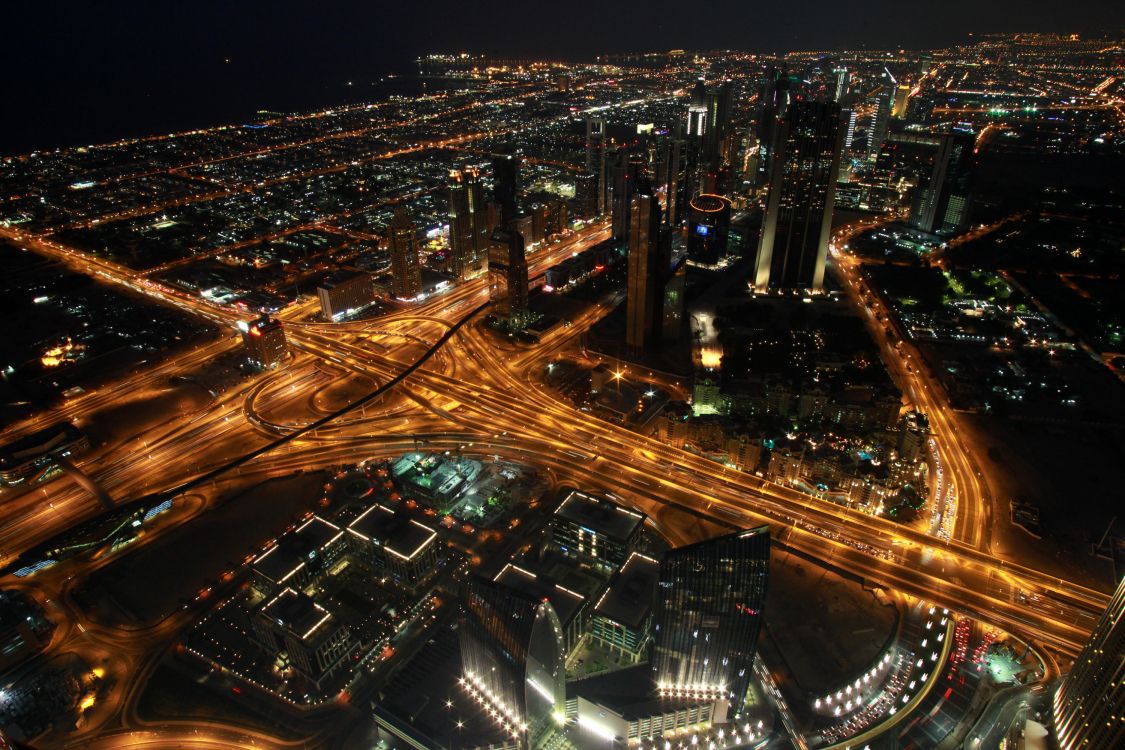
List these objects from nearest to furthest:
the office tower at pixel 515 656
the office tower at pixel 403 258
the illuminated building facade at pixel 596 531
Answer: the office tower at pixel 515 656, the illuminated building facade at pixel 596 531, the office tower at pixel 403 258

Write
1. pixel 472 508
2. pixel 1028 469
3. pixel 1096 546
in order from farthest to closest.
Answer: pixel 1028 469 → pixel 472 508 → pixel 1096 546

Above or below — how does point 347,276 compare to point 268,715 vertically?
→ above

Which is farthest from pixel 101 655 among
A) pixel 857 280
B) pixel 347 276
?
pixel 857 280

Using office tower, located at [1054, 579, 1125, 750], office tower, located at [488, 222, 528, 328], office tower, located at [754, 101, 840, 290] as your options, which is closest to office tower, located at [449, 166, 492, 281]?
office tower, located at [488, 222, 528, 328]

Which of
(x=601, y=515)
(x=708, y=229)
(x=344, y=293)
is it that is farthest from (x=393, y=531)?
(x=708, y=229)

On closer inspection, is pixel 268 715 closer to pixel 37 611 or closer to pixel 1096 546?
pixel 37 611

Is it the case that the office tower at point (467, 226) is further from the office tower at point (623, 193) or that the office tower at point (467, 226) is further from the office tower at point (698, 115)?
the office tower at point (698, 115)

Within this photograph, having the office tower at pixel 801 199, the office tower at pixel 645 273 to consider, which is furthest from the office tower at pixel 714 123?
the office tower at pixel 645 273
